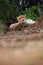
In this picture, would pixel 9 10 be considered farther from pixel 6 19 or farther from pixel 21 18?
pixel 21 18

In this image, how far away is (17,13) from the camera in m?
15.6

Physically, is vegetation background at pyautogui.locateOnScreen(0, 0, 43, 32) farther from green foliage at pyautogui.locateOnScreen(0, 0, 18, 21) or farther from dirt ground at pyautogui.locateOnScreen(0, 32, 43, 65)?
dirt ground at pyautogui.locateOnScreen(0, 32, 43, 65)

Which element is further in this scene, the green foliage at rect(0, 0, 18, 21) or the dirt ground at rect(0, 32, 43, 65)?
the green foliage at rect(0, 0, 18, 21)

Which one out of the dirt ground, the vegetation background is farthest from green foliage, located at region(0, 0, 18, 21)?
the dirt ground

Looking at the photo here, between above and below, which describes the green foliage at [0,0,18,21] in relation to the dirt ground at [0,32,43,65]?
above

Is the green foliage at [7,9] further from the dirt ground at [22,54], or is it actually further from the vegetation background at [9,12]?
the dirt ground at [22,54]

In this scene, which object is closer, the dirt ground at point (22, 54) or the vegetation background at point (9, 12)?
the dirt ground at point (22, 54)

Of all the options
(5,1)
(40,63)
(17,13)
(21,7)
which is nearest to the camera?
A: (40,63)

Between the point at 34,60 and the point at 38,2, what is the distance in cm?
1609

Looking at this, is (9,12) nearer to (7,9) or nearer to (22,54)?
(7,9)

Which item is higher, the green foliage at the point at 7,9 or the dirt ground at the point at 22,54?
the green foliage at the point at 7,9

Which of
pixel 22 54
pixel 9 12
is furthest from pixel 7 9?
pixel 22 54

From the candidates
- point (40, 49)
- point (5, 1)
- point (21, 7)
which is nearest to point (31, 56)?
point (40, 49)

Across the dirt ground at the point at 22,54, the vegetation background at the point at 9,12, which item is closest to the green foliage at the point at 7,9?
the vegetation background at the point at 9,12
